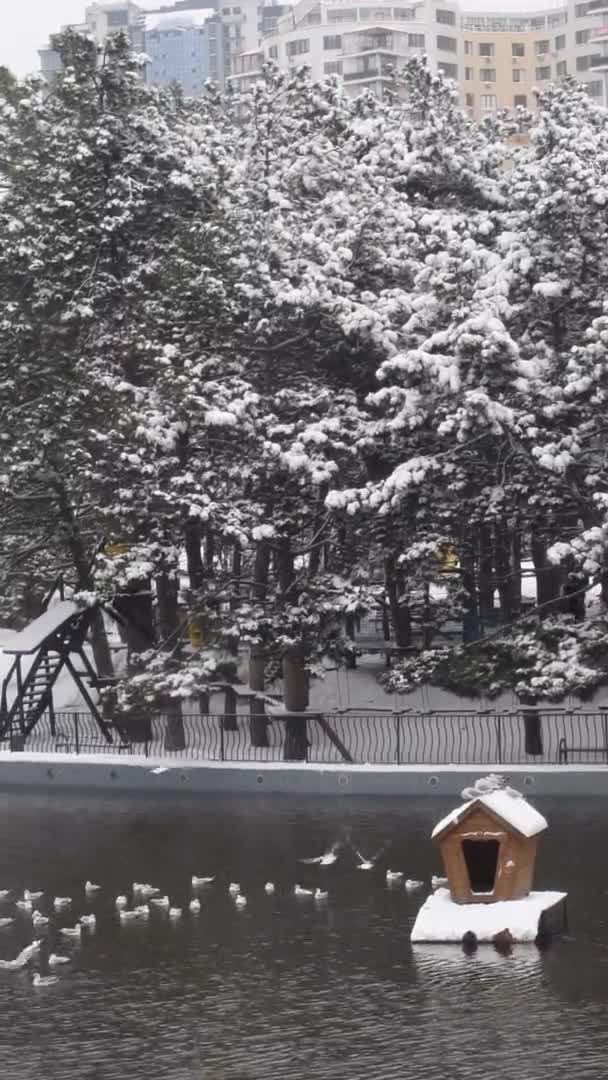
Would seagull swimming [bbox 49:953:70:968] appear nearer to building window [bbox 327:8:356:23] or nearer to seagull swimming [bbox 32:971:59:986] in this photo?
seagull swimming [bbox 32:971:59:986]

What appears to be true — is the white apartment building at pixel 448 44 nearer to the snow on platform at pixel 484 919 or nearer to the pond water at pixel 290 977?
the pond water at pixel 290 977

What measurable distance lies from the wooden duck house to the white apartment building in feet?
397

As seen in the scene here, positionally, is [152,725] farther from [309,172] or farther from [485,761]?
→ [309,172]

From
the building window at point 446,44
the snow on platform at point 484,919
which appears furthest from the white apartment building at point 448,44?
the snow on platform at point 484,919

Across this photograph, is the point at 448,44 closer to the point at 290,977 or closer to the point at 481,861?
the point at 481,861

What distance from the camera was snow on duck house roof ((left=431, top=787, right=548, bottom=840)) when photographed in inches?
910

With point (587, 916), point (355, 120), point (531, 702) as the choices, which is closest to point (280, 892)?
point (587, 916)

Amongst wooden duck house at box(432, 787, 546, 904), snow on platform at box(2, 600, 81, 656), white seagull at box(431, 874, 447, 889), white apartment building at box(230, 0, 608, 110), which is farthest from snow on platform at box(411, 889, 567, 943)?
white apartment building at box(230, 0, 608, 110)

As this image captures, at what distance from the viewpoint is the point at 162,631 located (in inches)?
1538

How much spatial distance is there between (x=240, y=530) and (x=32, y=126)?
967 centimetres

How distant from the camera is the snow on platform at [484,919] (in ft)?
73.4

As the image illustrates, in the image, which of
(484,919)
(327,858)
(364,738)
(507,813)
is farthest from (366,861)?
(364,738)

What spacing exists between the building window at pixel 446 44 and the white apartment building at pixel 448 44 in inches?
0.9

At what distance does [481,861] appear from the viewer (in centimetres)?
2333
